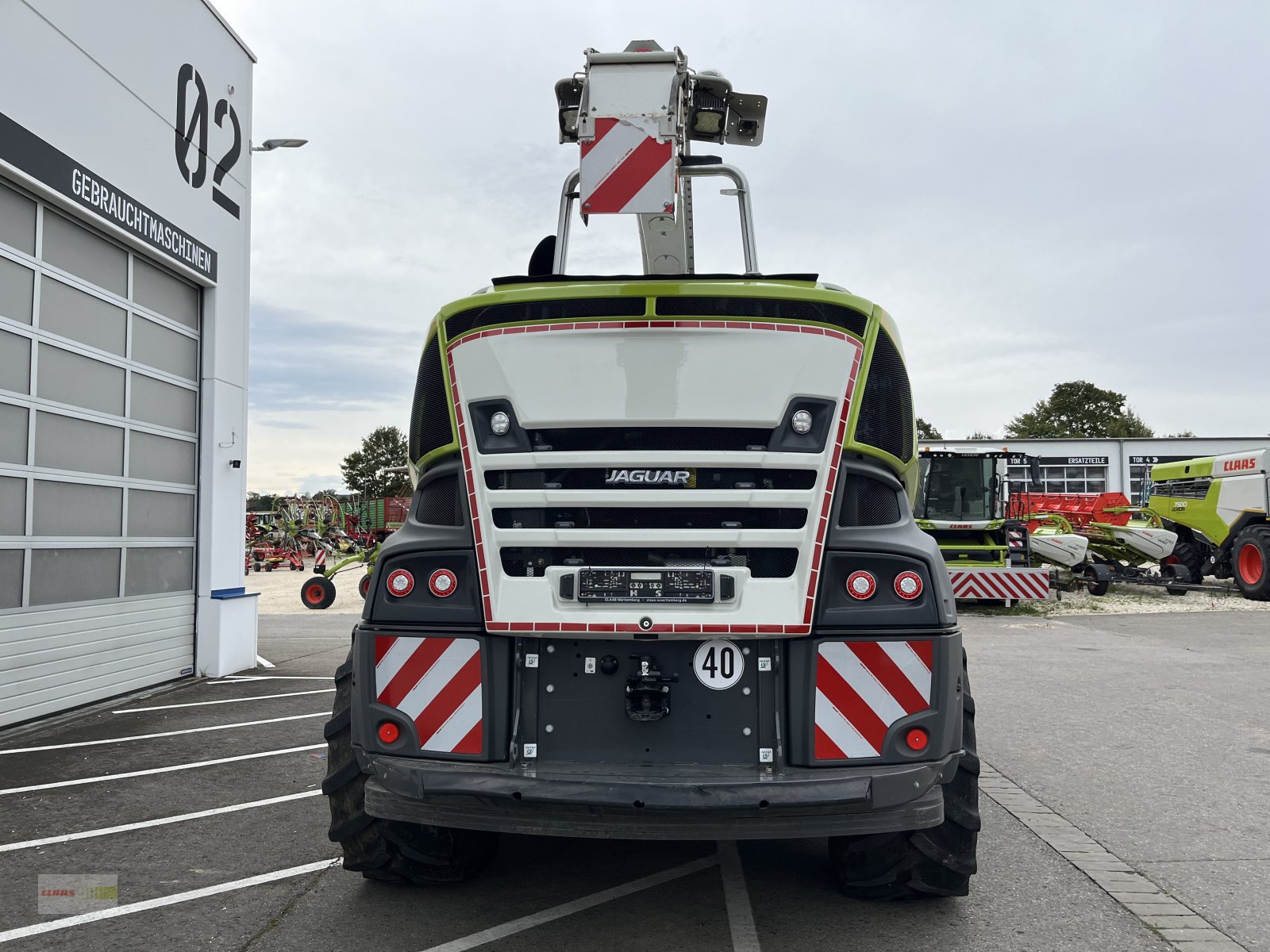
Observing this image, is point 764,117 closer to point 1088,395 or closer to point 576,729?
point 576,729

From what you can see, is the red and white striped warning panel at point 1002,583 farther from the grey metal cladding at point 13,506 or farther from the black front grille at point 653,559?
the black front grille at point 653,559

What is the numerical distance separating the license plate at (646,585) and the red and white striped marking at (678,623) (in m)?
0.10

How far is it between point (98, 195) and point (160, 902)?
239 inches

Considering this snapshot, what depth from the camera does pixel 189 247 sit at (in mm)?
9055

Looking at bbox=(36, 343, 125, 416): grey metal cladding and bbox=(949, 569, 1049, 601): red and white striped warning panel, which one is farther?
bbox=(949, 569, 1049, 601): red and white striped warning panel

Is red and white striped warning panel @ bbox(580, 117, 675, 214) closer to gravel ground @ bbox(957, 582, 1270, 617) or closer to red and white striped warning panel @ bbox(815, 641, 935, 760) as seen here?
red and white striped warning panel @ bbox(815, 641, 935, 760)

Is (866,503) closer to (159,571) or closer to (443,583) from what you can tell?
(443,583)

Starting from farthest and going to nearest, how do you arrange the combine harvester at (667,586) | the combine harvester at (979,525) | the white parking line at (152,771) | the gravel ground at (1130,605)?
1. the gravel ground at (1130,605)
2. the combine harvester at (979,525)
3. the white parking line at (152,771)
4. the combine harvester at (667,586)

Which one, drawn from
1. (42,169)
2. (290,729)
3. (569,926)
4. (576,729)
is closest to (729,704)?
(576,729)

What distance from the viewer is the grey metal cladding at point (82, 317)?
7250 millimetres

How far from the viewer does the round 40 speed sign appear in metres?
3.29

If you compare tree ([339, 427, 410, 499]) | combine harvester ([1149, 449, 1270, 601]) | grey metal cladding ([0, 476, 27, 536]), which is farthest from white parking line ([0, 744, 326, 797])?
tree ([339, 427, 410, 499])

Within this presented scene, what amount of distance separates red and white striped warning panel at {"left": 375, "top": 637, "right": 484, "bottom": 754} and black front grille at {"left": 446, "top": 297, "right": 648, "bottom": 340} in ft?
3.86

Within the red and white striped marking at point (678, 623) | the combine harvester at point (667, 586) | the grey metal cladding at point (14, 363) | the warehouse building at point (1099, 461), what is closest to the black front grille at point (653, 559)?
the combine harvester at point (667, 586)
